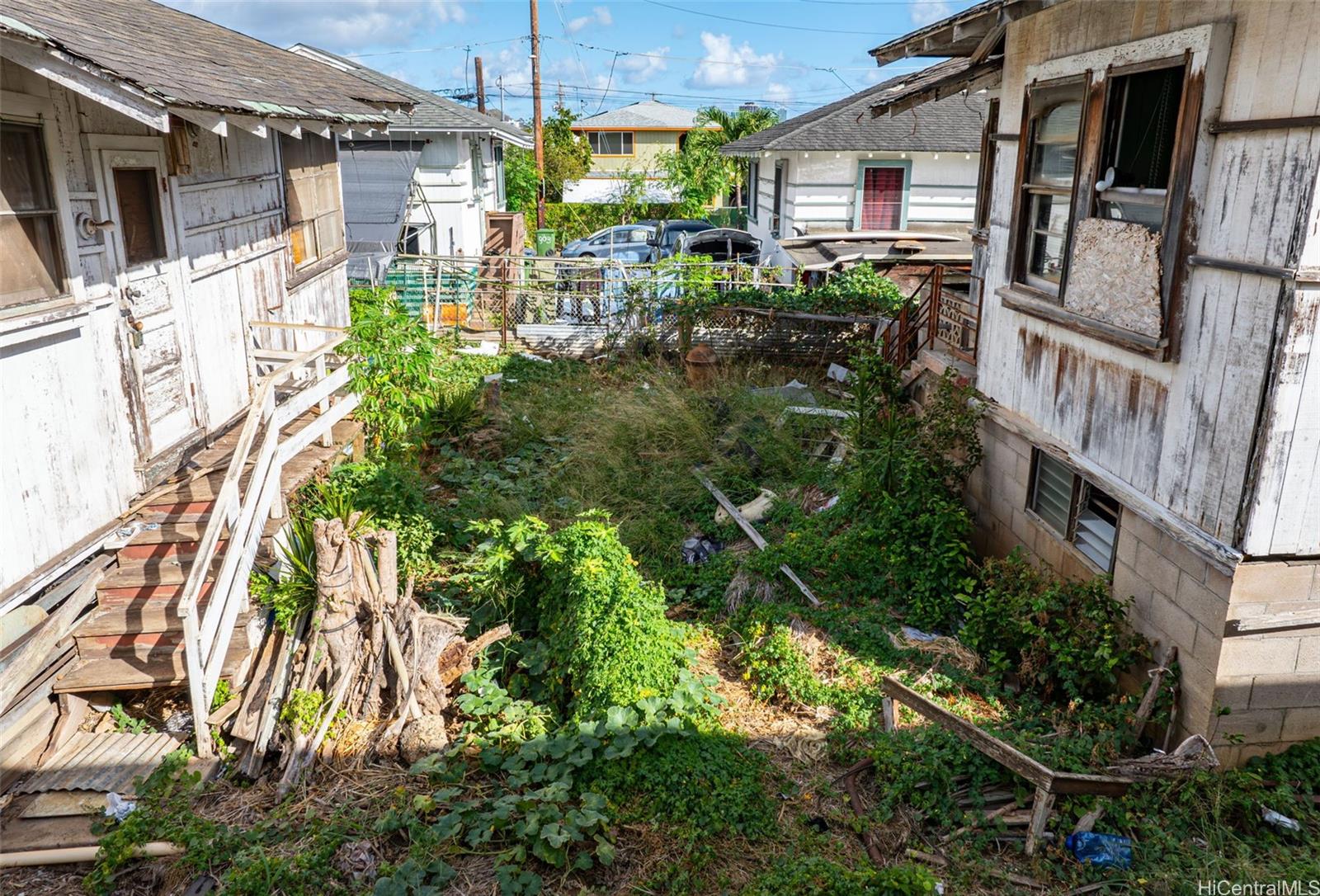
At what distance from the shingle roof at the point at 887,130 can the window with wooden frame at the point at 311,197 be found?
10.4m

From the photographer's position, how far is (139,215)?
7273 millimetres

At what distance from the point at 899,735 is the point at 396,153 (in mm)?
19270

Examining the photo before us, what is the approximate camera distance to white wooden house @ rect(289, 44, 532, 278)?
20.6 meters

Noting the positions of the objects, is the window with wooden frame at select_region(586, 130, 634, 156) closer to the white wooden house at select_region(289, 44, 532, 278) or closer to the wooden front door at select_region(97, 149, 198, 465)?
the white wooden house at select_region(289, 44, 532, 278)

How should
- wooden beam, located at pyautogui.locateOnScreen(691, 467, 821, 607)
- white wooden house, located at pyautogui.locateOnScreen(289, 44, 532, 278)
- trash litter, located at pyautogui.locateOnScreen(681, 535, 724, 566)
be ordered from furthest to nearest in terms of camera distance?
white wooden house, located at pyautogui.locateOnScreen(289, 44, 532, 278) → trash litter, located at pyautogui.locateOnScreen(681, 535, 724, 566) → wooden beam, located at pyautogui.locateOnScreen(691, 467, 821, 607)

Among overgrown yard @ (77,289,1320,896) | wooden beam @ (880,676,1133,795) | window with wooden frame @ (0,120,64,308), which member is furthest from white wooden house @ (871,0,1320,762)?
window with wooden frame @ (0,120,64,308)

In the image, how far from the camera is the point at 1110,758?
5445 mm

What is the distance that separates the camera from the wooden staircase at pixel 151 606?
6.15 metres

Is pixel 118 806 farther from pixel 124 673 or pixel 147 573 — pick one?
pixel 147 573

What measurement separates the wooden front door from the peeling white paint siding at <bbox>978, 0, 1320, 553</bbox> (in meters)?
7.08

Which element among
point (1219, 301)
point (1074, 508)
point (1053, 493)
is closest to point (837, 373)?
point (1053, 493)

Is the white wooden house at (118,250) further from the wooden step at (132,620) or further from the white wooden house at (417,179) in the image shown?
the white wooden house at (417,179)

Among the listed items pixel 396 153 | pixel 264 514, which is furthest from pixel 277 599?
pixel 396 153
